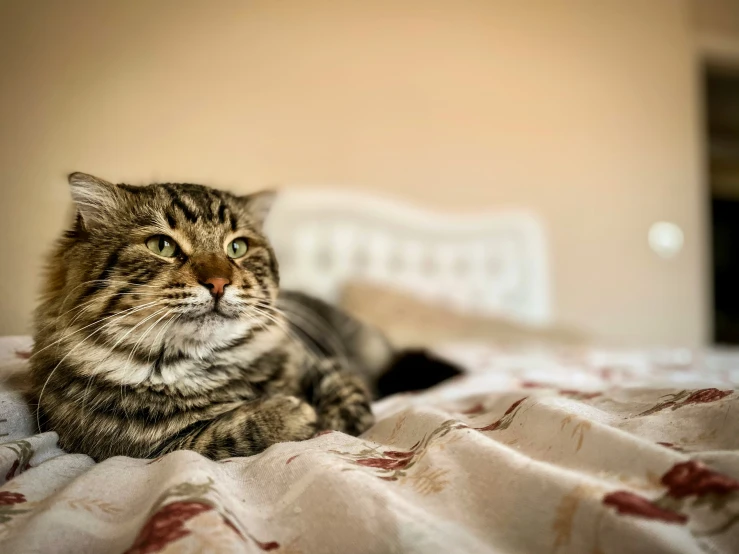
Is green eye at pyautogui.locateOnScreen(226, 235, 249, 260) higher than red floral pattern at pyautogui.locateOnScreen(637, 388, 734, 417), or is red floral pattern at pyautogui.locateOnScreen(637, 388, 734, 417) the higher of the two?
green eye at pyautogui.locateOnScreen(226, 235, 249, 260)

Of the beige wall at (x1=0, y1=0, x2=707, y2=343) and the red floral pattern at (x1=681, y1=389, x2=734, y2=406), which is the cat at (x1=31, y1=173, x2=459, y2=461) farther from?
the red floral pattern at (x1=681, y1=389, x2=734, y2=406)

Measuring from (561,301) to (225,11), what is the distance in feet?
6.73

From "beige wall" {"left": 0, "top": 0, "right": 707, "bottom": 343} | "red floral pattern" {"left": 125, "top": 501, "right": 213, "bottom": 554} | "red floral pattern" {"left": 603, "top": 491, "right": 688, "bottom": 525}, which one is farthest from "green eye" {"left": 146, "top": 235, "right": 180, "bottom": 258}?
"red floral pattern" {"left": 603, "top": 491, "right": 688, "bottom": 525}

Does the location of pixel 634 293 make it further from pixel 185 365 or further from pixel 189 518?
pixel 189 518

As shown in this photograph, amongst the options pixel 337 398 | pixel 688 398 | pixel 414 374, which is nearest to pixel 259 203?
pixel 337 398

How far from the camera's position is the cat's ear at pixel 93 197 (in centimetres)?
65

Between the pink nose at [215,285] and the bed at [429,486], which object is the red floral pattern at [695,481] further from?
the pink nose at [215,285]

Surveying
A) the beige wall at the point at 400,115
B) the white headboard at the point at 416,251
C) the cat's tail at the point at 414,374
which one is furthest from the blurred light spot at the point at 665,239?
the cat's tail at the point at 414,374

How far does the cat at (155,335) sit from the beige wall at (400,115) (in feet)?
0.19

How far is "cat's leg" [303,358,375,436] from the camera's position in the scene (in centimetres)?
75

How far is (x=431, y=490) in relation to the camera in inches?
17.8

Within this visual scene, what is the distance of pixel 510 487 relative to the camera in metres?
0.42

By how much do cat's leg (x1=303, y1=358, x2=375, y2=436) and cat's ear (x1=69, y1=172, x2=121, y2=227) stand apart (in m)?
0.42

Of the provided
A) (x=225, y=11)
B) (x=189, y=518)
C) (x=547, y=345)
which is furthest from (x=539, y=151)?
(x=189, y=518)
